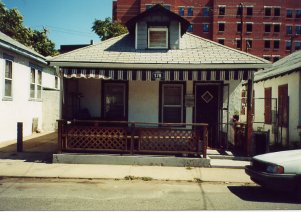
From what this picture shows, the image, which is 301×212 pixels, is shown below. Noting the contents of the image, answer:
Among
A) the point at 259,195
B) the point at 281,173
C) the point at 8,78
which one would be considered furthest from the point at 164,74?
the point at 8,78

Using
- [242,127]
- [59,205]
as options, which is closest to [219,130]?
[242,127]

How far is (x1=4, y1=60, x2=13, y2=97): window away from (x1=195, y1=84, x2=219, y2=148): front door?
8.90 m

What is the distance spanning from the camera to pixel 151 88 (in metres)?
12.7

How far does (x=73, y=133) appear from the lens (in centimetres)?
1106

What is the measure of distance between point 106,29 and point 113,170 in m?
35.1

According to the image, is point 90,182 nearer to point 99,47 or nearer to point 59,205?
point 59,205

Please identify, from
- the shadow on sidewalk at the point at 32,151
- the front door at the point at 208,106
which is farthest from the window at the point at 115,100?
the front door at the point at 208,106

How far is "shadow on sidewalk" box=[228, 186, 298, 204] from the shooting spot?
22.3 ft

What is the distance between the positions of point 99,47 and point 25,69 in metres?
6.29

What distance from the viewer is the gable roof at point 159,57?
1096 cm

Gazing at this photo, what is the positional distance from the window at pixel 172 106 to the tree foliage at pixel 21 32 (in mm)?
26126

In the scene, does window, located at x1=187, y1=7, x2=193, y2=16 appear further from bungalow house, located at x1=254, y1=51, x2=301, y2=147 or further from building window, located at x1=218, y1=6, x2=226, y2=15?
bungalow house, located at x1=254, y1=51, x2=301, y2=147

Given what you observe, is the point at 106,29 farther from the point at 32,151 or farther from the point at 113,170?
the point at 113,170

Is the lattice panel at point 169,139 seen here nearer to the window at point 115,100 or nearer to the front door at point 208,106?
the window at point 115,100
